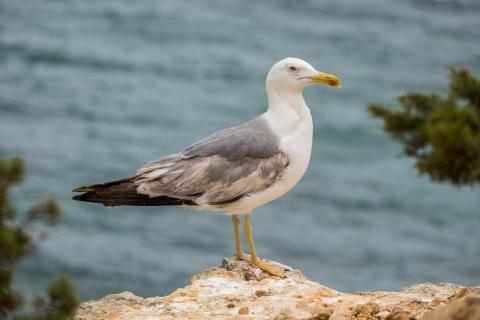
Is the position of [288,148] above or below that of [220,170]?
above

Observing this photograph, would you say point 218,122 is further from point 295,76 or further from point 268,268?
point 268,268

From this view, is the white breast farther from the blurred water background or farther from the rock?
the blurred water background

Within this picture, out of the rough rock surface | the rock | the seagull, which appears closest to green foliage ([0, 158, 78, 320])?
the seagull

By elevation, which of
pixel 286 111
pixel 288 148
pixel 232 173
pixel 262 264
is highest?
pixel 286 111

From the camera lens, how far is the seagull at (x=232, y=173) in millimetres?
8750

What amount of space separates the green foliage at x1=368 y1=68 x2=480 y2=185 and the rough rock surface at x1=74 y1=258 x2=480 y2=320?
2.90 meters

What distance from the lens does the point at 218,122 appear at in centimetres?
3127

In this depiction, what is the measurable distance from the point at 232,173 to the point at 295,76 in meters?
1.01

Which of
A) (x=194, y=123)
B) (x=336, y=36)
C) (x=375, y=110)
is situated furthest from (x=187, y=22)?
(x=375, y=110)

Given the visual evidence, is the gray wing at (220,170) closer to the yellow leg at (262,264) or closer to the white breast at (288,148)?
the white breast at (288,148)

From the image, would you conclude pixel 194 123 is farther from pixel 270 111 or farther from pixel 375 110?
pixel 270 111

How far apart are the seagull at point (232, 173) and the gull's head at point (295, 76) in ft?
0.04

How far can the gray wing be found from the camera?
876cm

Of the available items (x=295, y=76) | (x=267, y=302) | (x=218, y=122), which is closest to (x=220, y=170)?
(x=295, y=76)
